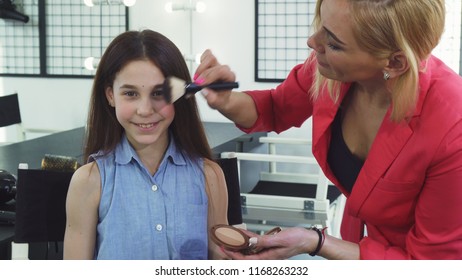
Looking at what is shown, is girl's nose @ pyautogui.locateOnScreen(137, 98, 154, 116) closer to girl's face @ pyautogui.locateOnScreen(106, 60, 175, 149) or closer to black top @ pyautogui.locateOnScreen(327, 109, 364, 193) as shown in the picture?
girl's face @ pyautogui.locateOnScreen(106, 60, 175, 149)

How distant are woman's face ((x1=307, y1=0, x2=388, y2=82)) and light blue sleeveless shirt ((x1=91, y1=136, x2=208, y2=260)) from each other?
0.37 metres

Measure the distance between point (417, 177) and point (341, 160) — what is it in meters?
0.16

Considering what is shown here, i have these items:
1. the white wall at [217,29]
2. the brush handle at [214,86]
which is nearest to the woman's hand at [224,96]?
the brush handle at [214,86]

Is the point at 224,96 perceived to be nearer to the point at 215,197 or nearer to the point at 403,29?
the point at 215,197

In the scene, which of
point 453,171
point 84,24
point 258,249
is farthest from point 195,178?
point 84,24

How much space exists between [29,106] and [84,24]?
509 millimetres

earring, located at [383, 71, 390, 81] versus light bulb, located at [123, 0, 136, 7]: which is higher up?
light bulb, located at [123, 0, 136, 7]

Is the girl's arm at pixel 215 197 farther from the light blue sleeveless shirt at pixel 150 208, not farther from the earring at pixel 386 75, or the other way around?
the earring at pixel 386 75

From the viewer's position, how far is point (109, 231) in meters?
1.06

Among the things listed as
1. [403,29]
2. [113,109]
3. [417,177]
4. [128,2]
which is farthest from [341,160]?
[128,2]

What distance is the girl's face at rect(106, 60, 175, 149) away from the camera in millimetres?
1022

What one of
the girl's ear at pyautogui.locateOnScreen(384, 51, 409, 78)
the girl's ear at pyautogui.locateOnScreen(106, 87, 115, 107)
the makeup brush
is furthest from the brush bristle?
the girl's ear at pyautogui.locateOnScreen(384, 51, 409, 78)

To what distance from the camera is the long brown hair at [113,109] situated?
104cm
